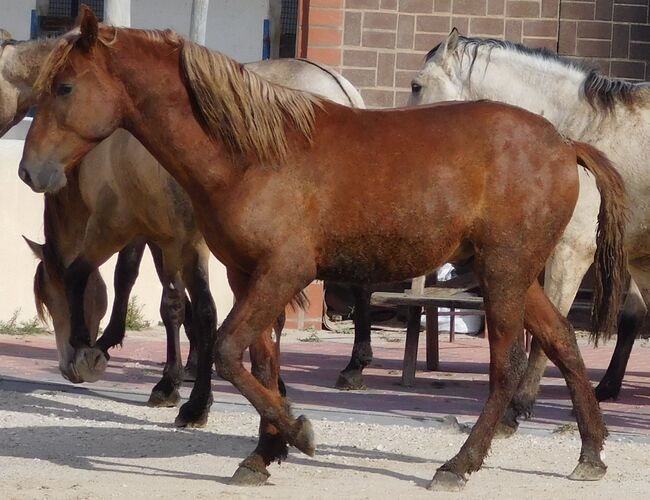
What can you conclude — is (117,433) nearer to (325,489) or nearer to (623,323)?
(325,489)

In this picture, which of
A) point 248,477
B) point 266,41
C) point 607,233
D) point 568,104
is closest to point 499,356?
point 607,233

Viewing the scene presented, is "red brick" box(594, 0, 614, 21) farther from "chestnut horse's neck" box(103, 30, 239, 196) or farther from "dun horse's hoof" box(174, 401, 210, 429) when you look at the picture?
"chestnut horse's neck" box(103, 30, 239, 196)

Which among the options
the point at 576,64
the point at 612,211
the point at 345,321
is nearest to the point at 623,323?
the point at 576,64

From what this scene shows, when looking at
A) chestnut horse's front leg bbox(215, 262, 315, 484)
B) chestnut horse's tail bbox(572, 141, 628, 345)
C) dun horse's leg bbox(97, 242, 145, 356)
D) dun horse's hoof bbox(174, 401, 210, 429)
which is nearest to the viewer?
chestnut horse's front leg bbox(215, 262, 315, 484)

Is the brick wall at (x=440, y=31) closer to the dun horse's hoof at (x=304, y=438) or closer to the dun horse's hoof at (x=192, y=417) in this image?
the dun horse's hoof at (x=192, y=417)

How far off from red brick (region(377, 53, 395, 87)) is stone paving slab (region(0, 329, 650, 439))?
2.31m

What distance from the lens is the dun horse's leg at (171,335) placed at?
7.41m

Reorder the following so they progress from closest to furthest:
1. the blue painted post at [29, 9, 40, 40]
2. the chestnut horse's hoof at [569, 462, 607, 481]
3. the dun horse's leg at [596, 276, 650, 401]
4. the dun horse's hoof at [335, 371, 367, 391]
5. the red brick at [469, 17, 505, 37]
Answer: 1. the chestnut horse's hoof at [569, 462, 607, 481]
2. the dun horse's leg at [596, 276, 650, 401]
3. the dun horse's hoof at [335, 371, 367, 391]
4. the red brick at [469, 17, 505, 37]
5. the blue painted post at [29, 9, 40, 40]

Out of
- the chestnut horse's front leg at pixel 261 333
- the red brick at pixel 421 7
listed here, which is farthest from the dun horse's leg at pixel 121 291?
the red brick at pixel 421 7

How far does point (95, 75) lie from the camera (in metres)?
5.29

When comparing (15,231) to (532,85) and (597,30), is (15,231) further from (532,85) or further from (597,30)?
(597,30)

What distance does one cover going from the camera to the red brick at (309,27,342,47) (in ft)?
39.6

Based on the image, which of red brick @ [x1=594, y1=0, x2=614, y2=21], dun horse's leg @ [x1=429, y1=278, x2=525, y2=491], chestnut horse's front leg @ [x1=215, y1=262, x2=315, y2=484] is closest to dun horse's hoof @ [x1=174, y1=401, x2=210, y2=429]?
chestnut horse's front leg @ [x1=215, y1=262, x2=315, y2=484]

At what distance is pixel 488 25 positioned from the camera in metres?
12.2
